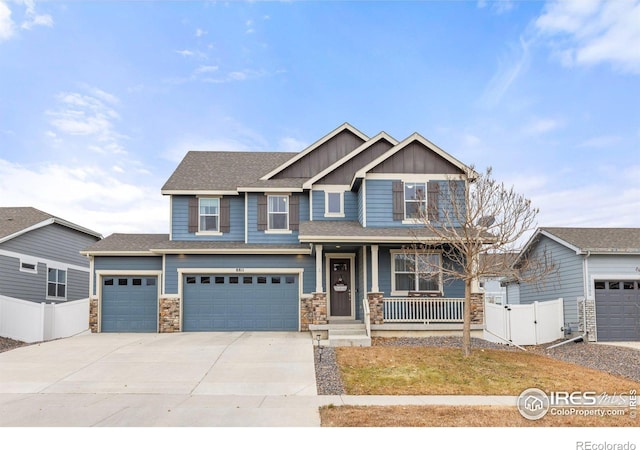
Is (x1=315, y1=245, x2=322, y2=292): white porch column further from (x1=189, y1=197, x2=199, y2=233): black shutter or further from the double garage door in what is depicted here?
(x1=189, y1=197, x2=199, y2=233): black shutter

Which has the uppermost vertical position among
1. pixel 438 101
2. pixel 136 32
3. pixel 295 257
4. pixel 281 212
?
pixel 136 32

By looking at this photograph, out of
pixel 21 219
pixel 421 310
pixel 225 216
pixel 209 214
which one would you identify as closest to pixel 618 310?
pixel 421 310

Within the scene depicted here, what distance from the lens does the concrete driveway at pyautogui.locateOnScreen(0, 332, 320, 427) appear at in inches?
320

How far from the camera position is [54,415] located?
Result: 27.1 ft

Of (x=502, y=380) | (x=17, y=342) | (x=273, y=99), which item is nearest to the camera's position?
(x=502, y=380)

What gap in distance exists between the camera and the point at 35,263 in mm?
21344

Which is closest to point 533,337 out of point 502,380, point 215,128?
point 502,380

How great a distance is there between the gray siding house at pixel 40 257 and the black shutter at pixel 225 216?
8.03 meters

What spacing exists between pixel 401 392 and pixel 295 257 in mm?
9678

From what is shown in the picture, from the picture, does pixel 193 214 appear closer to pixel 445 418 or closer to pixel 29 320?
pixel 29 320

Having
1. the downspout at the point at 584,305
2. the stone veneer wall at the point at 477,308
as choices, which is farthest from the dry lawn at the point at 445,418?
the downspout at the point at 584,305

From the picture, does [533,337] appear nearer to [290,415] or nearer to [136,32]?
[290,415]

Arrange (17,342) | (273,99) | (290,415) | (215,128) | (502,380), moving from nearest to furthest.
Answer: (290,415) < (502,380) < (17,342) < (273,99) < (215,128)

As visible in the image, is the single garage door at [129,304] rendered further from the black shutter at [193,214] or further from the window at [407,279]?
the window at [407,279]
